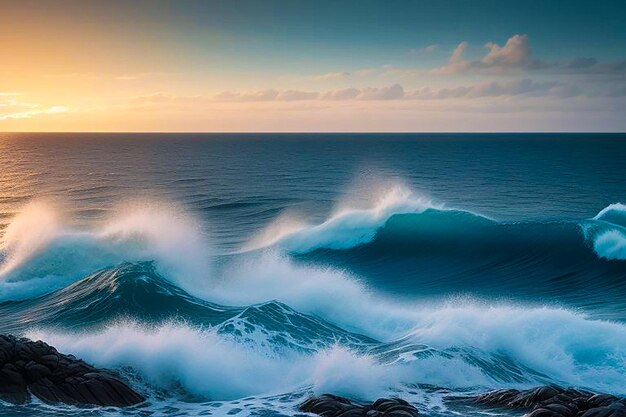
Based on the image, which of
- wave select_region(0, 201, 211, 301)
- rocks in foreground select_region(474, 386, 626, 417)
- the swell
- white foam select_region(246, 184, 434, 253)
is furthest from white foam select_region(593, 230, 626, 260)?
wave select_region(0, 201, 211, 301)

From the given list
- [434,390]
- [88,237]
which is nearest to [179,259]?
[88,237]

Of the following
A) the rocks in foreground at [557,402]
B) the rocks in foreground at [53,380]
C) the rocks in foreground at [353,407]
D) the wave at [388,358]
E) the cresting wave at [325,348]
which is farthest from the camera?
the cresting wave at [325,348]

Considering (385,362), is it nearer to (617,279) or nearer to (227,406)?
(227,406)

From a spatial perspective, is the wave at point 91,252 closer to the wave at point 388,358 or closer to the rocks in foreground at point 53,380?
the wave at point 388,358

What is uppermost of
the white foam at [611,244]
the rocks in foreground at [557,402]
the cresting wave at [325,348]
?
the white foam at [611,244]

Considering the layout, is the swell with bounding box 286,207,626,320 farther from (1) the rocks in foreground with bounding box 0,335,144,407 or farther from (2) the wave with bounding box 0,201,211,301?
(1) the rocks in foreground with bounding box 0,335,144,407

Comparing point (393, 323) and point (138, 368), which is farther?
point (393, 323)

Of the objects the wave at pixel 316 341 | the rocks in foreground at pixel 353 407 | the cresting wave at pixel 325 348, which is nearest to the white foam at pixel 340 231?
the wave at pixel 316 341
